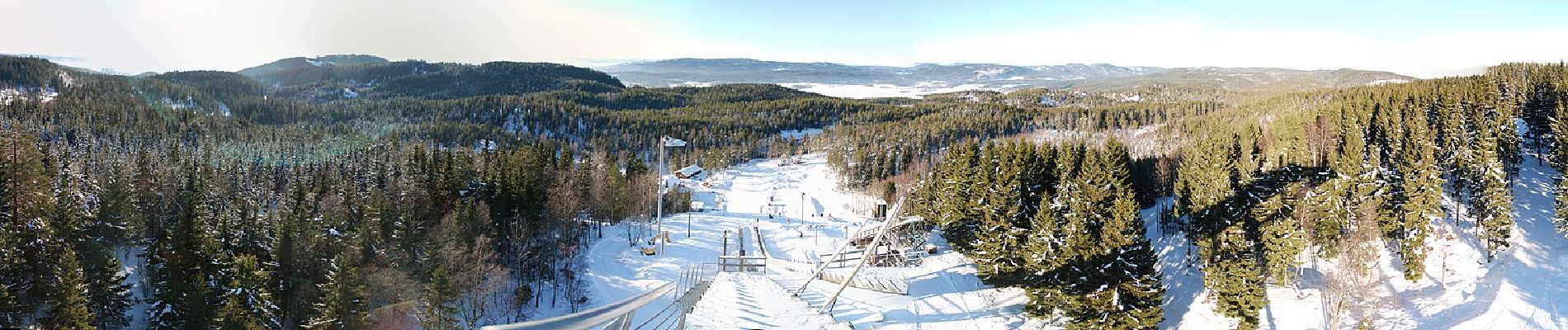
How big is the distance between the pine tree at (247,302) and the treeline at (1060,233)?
32737mm

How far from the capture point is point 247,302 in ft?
102

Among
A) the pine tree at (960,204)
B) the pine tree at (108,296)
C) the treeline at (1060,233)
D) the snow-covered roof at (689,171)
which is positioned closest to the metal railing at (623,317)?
the treeline at (1060,233)

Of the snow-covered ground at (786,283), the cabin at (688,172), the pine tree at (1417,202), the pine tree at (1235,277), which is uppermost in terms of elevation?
the pine tree at (1417,202)

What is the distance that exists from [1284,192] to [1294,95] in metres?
85.9

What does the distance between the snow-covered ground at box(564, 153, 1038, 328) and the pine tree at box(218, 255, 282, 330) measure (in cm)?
1493

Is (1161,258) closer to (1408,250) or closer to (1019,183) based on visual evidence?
(1019,183)

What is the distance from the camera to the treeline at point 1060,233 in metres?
33.3

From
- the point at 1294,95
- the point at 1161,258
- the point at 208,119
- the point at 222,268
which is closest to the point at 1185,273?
the point at 1161,258

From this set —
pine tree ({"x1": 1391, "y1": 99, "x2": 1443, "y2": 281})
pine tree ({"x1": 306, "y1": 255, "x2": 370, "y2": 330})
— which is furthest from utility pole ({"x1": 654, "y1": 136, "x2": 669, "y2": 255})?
pine tree ({"x1": 1391, "y1": 99, "x2": 1443, "y2": 281})

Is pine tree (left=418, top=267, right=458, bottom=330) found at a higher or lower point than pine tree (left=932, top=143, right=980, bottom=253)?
lower

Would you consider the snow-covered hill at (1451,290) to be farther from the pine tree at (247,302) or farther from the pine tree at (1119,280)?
the pine tree at (247,302)

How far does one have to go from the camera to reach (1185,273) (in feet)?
136

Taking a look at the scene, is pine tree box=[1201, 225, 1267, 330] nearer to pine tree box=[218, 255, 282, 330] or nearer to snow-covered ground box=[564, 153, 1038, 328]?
snow-covered ground box=[564, 153, 1038, 328]

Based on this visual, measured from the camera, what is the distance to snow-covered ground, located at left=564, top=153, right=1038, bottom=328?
85.3 ft
